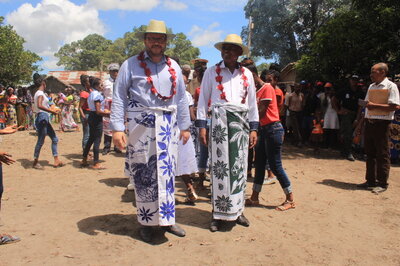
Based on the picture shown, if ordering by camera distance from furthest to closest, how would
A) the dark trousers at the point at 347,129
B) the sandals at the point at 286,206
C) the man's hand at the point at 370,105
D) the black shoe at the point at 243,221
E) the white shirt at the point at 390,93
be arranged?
1. the dark trousers at the point at 347,129
2. the man's hand at the point at 370,105
3. the white shirt at the point at 390,93
4. the sandals at the point at 286,206
5. the black shoe at the point at 243,221

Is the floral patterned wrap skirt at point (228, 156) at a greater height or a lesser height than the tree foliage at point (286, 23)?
lesser

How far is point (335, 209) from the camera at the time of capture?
15.6 ft

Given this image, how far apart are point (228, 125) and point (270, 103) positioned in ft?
3.20

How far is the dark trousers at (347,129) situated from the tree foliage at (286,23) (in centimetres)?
1593

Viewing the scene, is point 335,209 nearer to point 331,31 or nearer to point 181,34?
point 331,31

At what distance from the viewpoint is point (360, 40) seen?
9.08 metres

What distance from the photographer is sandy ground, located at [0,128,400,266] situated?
3.20m

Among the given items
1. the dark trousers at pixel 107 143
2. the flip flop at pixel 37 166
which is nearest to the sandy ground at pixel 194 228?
the flip flop at pixel 37 166

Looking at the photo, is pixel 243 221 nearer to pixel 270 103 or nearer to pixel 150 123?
pixel 270 103

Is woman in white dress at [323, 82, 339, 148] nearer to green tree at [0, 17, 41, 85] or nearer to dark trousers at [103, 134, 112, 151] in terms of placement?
dark trousers at [103, 134, 112, 151]

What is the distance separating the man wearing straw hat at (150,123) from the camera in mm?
3385

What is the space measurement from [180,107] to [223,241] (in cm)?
152

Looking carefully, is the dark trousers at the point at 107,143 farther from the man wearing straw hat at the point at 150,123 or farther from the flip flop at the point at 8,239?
the man wearing straw hat at the point at 150,123

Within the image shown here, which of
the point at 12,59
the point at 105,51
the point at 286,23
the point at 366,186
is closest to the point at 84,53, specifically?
the point at 105,51
